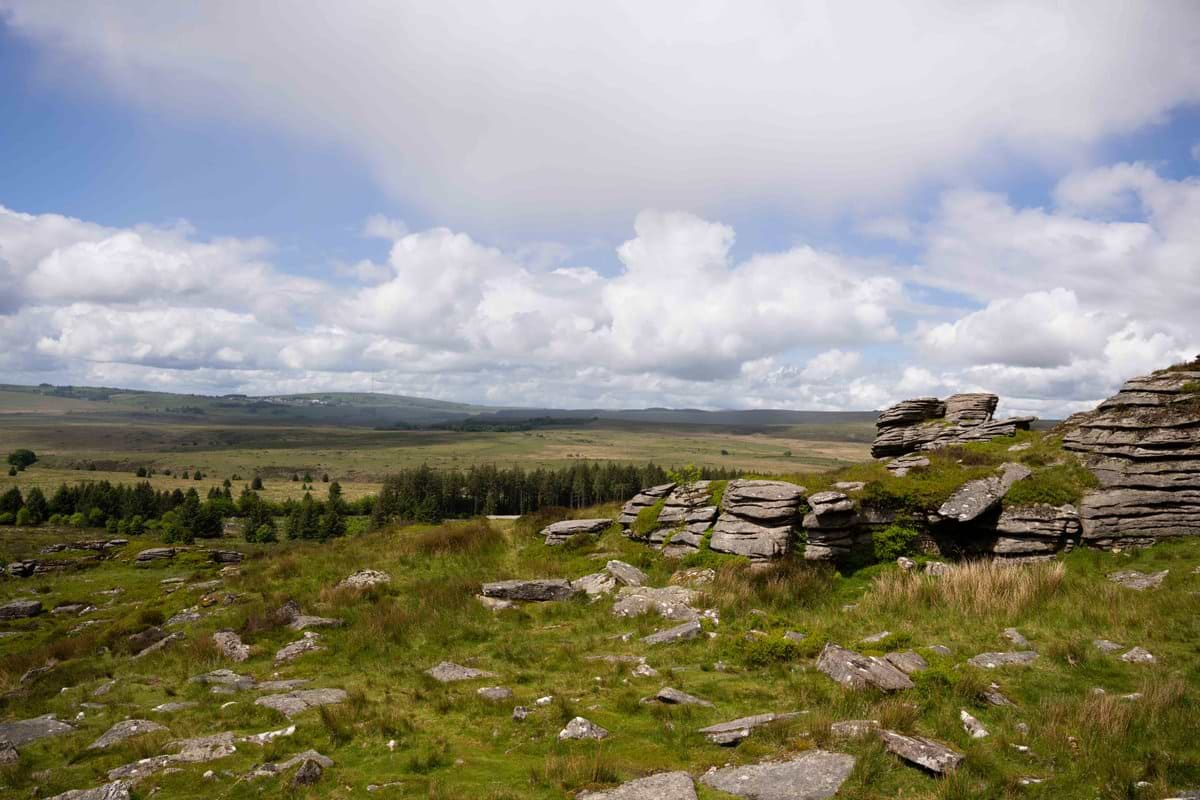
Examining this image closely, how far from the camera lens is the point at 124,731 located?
11.9 m

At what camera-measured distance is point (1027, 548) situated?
21.3 meters

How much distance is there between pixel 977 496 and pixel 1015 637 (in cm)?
900

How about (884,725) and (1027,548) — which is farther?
(1027,548)

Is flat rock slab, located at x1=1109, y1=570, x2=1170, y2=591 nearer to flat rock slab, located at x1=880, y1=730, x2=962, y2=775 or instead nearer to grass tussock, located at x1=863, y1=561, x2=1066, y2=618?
grass tussock, located at x1=863, y1=561, x2=1066, y2=618

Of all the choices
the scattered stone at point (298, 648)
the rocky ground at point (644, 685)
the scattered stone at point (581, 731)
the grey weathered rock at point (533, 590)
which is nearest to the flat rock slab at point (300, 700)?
the rocky ground at point (644, 685)

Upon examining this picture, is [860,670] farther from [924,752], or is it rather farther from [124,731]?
[124,731]

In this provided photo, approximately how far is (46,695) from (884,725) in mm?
20375

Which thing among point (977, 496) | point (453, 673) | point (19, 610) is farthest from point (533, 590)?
point (19, 610)

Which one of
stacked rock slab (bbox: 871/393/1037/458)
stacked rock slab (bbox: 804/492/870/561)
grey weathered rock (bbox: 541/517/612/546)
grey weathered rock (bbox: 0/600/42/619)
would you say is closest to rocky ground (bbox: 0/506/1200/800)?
stacked rock slab (bbox: 804/492/870/561)

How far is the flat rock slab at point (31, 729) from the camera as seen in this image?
12.0 m

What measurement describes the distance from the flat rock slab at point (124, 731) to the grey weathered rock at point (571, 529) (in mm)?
18618

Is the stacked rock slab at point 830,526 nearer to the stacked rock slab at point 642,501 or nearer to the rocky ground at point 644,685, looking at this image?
the rocky ground at point 644,685

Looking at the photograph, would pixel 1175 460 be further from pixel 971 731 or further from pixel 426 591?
pixel 426 591

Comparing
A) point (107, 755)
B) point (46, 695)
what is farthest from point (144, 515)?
point (107, 755)
